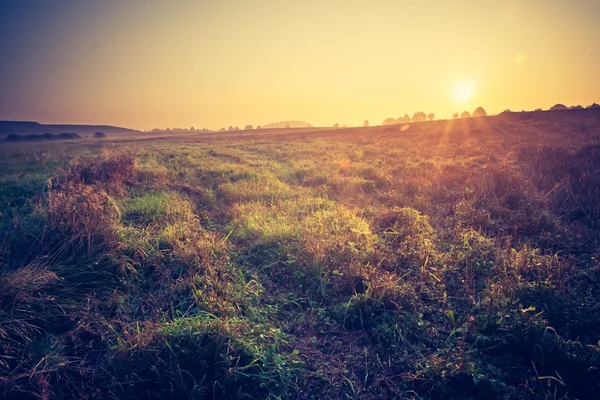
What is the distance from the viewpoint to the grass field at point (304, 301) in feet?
9.87

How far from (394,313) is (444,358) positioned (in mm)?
865

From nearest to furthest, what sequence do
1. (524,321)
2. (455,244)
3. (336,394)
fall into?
1. (336,394)
2. (524,321)
3. (455,244)

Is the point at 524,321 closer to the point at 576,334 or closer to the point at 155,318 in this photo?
the point at 576,334

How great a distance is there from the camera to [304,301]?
4.47 metres

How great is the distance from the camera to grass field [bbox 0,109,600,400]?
3.01 m

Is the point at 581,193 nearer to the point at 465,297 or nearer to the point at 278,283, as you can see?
the point at 465,297

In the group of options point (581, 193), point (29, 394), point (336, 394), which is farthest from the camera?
point (581, 193)

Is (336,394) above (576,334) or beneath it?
beneath

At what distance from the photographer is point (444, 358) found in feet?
10.6

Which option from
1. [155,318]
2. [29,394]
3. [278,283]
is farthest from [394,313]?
[29,394]

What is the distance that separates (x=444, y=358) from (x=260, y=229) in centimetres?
421

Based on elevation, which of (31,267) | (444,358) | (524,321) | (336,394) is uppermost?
(31,267)

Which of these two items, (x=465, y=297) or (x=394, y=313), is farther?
(x=465, y=297)

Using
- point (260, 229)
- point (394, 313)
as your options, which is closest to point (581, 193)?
point (394, 313)
